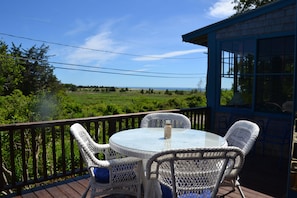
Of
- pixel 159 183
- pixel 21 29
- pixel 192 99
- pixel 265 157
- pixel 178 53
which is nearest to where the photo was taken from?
pixel 159 183

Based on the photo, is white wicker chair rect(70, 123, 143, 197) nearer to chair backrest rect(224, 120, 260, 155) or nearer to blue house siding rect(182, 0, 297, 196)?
chair backrest rect(224, 120, 260, 155)

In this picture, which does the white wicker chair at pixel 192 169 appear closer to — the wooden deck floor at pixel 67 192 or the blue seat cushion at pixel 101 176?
the blue seat cushion at pixel 101 176

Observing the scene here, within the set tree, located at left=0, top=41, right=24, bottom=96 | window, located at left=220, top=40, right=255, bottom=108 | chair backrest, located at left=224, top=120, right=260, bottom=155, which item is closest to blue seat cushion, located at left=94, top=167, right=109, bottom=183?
chair backrest, located at left=224, top=120, right=260, bottom=155

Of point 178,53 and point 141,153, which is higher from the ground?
point 178,53

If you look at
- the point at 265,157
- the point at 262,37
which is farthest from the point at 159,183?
the point at 262,37

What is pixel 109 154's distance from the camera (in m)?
2.66

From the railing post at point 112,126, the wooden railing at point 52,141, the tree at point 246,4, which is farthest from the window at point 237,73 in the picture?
the tree at point 246,4

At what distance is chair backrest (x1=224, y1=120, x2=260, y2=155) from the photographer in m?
2.21

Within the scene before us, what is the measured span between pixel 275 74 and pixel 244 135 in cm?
251

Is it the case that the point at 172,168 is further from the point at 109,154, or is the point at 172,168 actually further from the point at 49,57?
the point at 49,57

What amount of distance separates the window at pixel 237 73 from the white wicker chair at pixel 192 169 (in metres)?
3.46

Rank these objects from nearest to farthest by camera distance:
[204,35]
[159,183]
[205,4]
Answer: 1. [159,183]
2. [204,35]
3. [205,4]

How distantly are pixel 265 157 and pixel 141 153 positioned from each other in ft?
11.1

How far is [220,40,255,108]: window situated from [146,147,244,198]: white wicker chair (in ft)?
11.4
